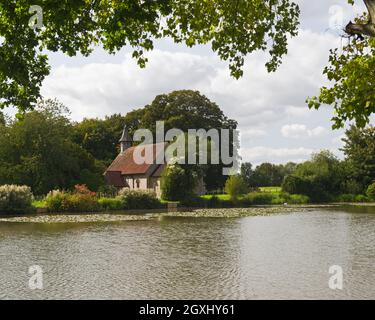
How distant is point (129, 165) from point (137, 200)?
16278mm

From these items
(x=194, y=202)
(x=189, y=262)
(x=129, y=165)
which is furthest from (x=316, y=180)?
(x=189, y=262)

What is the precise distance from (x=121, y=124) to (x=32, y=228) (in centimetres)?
4624

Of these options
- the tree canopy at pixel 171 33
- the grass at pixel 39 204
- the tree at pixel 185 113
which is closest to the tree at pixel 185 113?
the tree at pixel 185 113

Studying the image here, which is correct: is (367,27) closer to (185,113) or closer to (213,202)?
(213,202)

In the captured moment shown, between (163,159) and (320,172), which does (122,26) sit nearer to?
(163,159)

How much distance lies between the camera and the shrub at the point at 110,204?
38875 millimetres

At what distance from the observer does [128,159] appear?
57.7 m

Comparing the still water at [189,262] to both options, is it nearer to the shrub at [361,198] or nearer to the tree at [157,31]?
the tree at [157,31]

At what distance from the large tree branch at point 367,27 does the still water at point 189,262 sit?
5.51m

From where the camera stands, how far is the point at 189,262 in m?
13.9

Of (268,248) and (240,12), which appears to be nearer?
(240,12)

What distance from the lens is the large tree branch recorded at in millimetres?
5973

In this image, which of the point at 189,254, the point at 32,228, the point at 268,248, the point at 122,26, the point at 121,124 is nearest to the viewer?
the point at 122,26
